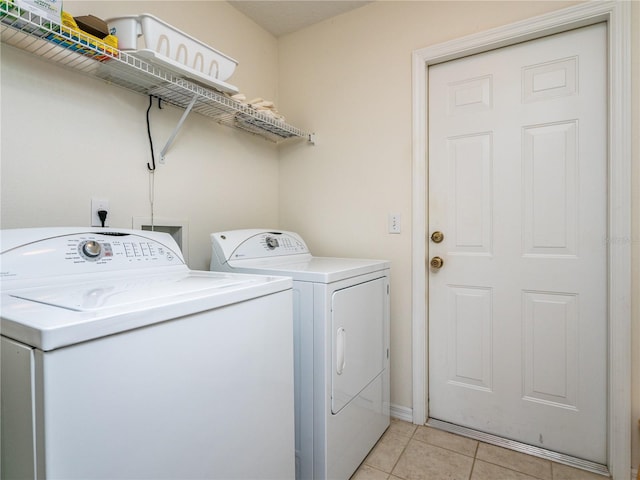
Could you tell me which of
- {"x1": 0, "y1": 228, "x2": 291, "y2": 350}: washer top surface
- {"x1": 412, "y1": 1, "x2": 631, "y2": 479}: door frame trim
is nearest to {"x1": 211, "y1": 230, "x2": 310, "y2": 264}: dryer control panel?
{"x1": 0, "y1": 228, "x2": 291, "y2": 350}: washer top surface

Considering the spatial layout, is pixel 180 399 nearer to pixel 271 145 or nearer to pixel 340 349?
pixel 340 349

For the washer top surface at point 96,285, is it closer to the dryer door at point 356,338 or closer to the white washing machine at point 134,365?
the white washing machine at point 134,365

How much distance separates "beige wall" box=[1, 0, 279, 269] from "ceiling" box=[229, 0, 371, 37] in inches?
2.9

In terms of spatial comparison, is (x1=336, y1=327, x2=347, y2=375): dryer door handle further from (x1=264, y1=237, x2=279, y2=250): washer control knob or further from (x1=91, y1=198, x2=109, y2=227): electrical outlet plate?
(x1=91, y1=198, x2=109, y2=227): electrical outlet plate

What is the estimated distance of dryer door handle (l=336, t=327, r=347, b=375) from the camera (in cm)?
141

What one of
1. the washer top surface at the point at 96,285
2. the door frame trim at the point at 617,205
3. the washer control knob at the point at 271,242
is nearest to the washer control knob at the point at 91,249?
the washer top surface at the point at 96,285

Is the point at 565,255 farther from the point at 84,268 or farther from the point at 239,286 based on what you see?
the point at 84,268

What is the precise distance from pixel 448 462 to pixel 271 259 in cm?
132

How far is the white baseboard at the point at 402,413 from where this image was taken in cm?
200

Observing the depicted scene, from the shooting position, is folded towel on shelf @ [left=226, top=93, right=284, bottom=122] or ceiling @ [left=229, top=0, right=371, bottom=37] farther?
ceiling @ [left=229, top=0, right=371, bottom=37]

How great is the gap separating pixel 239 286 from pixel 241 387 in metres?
0.28

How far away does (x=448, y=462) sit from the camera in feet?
5.43

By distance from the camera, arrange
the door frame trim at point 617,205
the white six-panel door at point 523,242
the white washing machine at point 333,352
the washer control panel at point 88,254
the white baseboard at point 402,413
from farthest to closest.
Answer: the white baseboard at point 402,413 < the white six-panel door at point 523,242 < the door frame trim at point 617,205 < the white washing machine at point 333,352 < the washer control panel at point 88,254

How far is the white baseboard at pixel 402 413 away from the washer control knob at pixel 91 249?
177 centimetres
